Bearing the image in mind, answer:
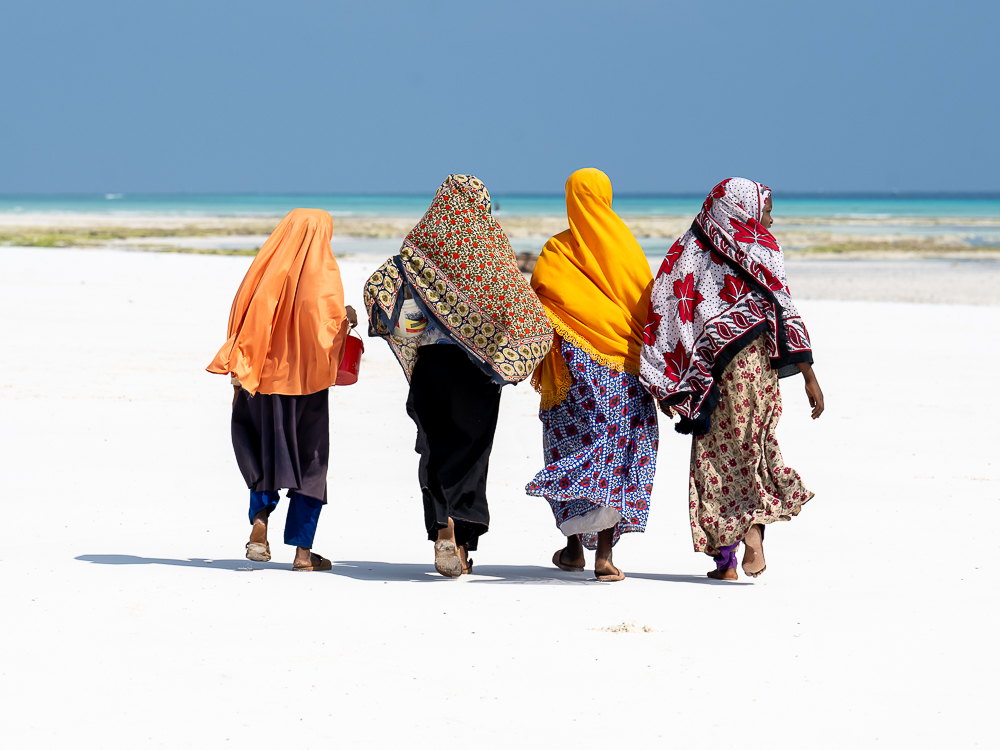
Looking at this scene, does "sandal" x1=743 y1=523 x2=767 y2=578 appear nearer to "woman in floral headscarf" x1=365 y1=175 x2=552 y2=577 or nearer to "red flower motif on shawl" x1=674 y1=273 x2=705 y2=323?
"red flower motif on shawl" x1=674 y1=273 x2=705 y2=323

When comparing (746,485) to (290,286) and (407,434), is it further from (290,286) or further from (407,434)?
(407,434)

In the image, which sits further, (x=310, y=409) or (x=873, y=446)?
(x=873, y=446)

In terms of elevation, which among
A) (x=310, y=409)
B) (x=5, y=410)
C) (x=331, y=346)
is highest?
(x=331, y=346)

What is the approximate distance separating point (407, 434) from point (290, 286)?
2.87 metres

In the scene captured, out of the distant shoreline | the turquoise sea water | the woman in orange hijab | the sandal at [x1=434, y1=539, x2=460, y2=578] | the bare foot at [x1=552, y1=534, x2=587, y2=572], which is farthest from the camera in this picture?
the turquoise sea water

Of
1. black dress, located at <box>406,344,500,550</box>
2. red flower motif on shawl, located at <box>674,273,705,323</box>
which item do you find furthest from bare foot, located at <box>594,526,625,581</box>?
red flower motif on shawl, located at <box>674,273,705,323</box>

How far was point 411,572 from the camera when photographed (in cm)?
421

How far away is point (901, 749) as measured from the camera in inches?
99.2

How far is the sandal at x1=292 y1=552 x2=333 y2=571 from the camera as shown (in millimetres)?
4168

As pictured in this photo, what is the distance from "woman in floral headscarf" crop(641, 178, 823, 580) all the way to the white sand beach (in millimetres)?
300

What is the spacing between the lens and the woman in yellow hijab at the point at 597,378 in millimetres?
4086

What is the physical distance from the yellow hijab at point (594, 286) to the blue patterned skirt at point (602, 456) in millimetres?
59

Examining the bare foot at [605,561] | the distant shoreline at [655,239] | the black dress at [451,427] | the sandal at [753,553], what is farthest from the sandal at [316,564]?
the distant shoreline at [655,239]

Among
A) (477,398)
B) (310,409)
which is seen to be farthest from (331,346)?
(477,398)
